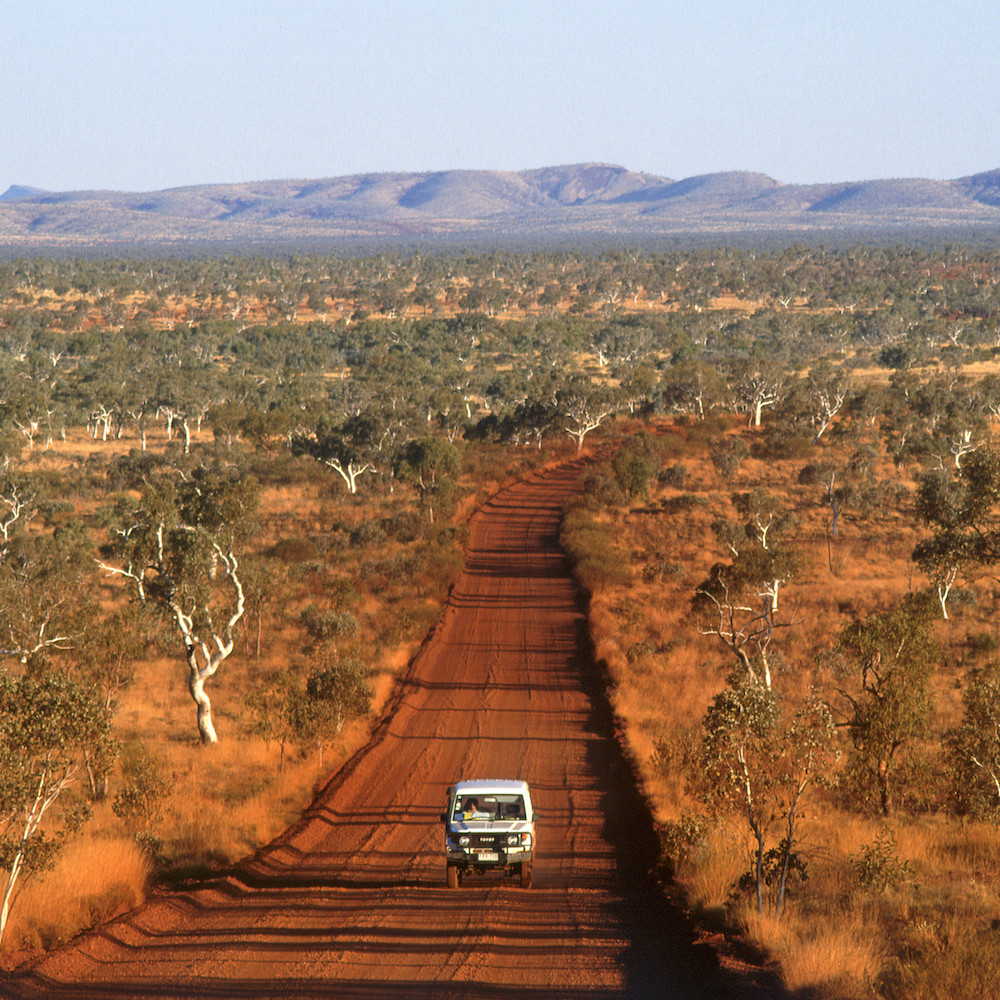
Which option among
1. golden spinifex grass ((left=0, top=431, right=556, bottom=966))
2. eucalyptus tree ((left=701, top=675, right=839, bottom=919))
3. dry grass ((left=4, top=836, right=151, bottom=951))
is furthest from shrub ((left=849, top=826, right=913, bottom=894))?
dry grass ((left=4, top=836, right=151, bottom=951))

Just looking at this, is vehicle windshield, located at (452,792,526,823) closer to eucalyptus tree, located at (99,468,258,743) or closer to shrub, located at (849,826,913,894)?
shrub, located at (849,826,913,894)

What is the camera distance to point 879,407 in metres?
77.1

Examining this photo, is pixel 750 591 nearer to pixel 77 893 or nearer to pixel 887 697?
pixel 887 697

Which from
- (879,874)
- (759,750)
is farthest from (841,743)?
(759,750)

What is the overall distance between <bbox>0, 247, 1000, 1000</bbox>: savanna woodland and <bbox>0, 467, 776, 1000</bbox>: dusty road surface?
0.85 meters

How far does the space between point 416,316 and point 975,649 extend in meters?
142

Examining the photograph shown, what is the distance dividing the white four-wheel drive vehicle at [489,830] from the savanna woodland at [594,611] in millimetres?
2641

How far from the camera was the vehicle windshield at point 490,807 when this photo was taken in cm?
1703

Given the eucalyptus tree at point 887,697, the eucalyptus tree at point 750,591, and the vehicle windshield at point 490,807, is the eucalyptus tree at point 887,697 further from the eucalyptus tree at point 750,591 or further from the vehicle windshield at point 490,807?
the vehicle windshield at point 490,807

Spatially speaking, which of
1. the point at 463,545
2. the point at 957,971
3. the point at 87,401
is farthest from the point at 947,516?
the point at 87,401

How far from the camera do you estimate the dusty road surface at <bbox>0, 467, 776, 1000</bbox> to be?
13383 mm

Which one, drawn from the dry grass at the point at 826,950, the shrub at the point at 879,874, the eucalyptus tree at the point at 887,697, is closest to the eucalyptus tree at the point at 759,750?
the dry grass at the point at 826,950

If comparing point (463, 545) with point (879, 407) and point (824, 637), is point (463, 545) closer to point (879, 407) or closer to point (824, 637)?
point (824, 637)

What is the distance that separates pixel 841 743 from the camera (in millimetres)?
25641
